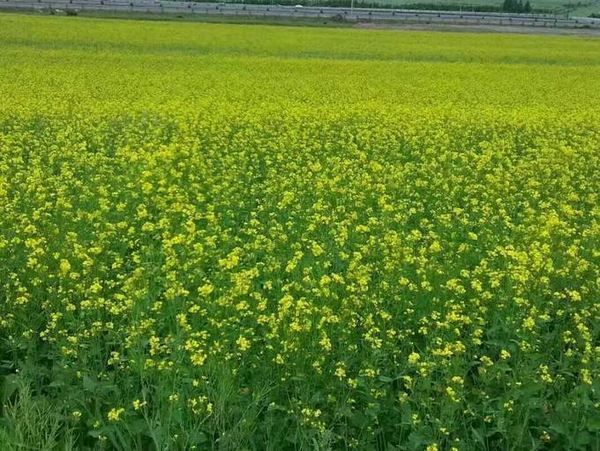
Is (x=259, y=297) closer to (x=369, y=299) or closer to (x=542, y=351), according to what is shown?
(x=369, y=299)

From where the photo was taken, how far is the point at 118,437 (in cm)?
405

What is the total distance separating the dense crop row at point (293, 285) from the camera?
13.6ft

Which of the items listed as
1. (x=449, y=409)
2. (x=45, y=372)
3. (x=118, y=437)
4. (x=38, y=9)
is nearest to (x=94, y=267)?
(x=45, y=372)

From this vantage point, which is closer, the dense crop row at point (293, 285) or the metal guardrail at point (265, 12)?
the dense crop row at point (293, 285)

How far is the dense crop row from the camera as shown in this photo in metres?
4.13

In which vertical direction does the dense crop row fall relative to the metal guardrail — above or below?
below

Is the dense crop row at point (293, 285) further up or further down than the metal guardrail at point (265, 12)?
further down

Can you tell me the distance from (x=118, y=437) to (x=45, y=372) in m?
0.95

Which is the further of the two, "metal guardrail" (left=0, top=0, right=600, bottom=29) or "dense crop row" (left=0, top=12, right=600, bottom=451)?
"metal guardrail" (left=0, top=0, right=600, bottom=29)

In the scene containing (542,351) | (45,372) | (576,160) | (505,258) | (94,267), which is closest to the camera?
(45,372)

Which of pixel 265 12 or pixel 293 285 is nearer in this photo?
pixel 293 285

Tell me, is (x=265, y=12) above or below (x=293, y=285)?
above

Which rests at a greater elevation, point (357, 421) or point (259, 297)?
point (259, 297)

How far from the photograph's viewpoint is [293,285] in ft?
17.6
